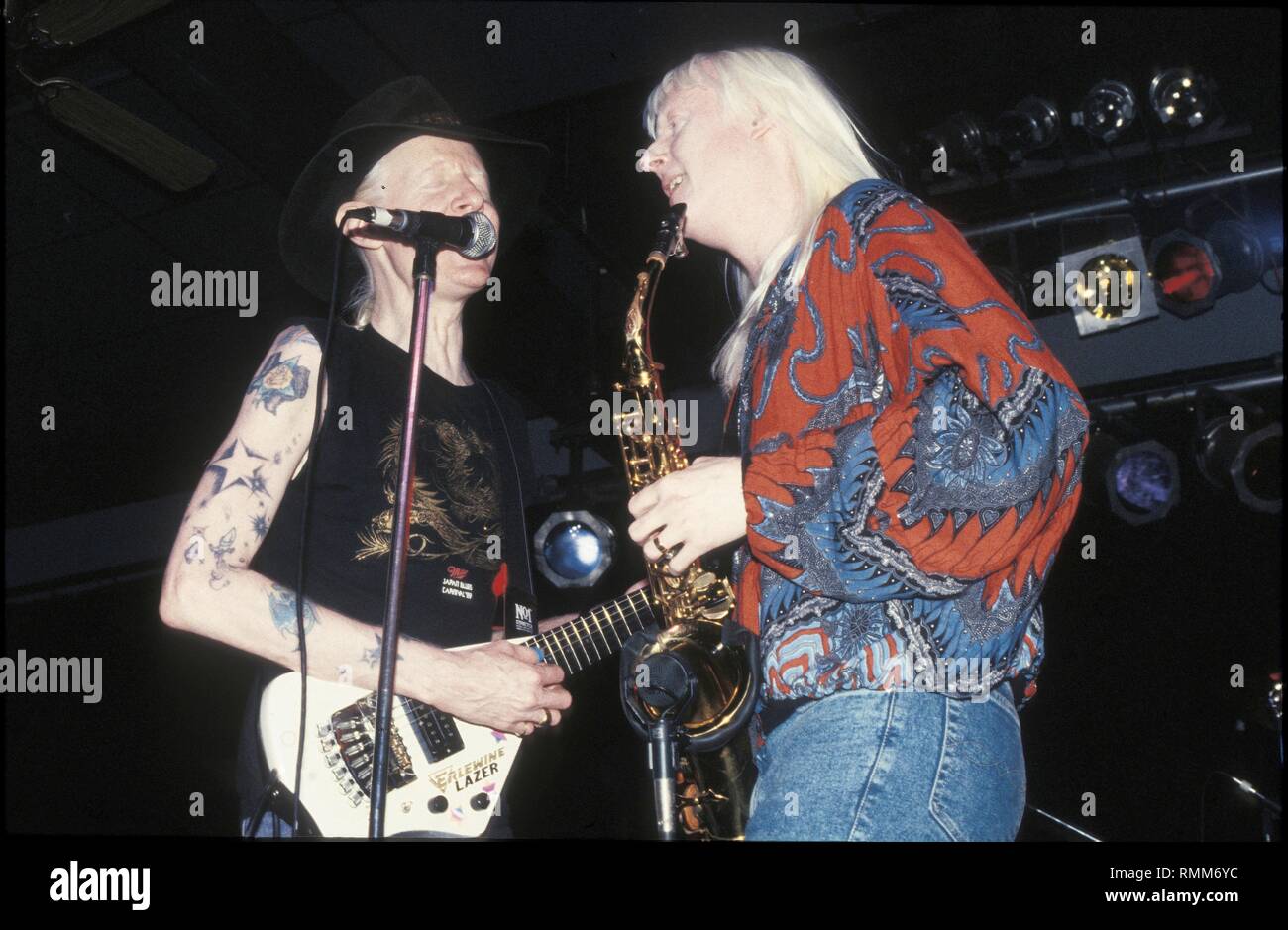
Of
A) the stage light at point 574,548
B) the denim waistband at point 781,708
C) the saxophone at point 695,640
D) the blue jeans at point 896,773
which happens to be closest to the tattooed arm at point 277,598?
the saxophone at point 695,640

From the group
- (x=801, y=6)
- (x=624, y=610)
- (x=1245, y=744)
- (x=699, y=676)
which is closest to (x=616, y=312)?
(x=801, y=6)

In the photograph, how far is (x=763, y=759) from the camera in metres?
1.73

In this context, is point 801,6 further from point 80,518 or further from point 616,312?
point 80,518

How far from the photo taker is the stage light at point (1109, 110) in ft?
15.7

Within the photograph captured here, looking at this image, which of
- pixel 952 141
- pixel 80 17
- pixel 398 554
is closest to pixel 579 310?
pixel 952 141

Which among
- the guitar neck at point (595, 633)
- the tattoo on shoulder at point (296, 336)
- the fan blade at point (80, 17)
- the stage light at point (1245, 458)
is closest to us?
the tattoo on shoulder at point (296, 336)

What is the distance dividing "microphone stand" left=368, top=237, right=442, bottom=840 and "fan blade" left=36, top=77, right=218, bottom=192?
2547mm

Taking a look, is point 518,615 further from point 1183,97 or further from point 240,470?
point 1183,97

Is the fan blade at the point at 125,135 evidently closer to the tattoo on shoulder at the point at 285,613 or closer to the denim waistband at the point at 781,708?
the tattoo on shoulder at the point at 285,613

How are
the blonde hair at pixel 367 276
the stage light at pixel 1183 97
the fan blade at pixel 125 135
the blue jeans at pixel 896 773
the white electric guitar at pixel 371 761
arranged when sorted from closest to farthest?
the blue jeans at pixel 896 773
the white electric guitar at pixel 371 761
the blonde hair at pixel 367 276
the fan blade at pixel 125 135
the stage light at pixel 1183 97

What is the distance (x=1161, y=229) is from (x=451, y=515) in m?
3.68

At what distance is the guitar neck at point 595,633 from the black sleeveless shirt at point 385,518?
0.49ft

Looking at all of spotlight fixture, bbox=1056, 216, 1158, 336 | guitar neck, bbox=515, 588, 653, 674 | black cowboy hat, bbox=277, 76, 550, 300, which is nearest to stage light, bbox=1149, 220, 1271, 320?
spotlight fixture, bbox=1056, 216, 1158, 336
